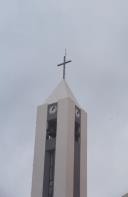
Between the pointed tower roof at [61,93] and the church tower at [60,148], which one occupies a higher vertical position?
the pointed tower roof at [61,93]

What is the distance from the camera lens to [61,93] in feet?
161

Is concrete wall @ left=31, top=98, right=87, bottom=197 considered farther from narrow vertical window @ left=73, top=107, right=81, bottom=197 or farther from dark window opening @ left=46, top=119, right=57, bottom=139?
dark window opening @ left=46, top=119, right=57, bottom=139

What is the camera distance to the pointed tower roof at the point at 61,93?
48.5 metres

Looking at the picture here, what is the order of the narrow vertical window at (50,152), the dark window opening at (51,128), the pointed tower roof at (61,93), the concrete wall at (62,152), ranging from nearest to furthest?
1. the concrete wall at (62,152)
2. the narrow vertical window at (50,152)
3. the dark window opening at (51,128)
4. the pointed tower roof at (61,93)

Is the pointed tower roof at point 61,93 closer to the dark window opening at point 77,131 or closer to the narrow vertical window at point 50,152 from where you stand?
the narrow vertical window at point 50,152

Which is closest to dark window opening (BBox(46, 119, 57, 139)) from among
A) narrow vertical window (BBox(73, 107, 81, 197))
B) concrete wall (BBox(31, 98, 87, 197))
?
concrete wall (BBox(31, 98, 87, 197))

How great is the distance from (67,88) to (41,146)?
7431 millimetres

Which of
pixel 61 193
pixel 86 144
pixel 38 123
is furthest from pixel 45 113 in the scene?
pixel 61 193

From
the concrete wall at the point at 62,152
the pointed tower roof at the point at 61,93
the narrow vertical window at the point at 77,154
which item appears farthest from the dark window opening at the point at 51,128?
the pointed tower roof at the point at 61,93

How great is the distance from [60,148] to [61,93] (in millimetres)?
6956

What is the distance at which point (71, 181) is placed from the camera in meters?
43.4

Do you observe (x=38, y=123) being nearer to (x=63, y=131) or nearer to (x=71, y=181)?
(x=63, y=131)

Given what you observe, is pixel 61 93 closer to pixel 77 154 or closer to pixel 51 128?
pixel 51 128

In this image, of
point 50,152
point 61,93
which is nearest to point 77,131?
point 50,152
